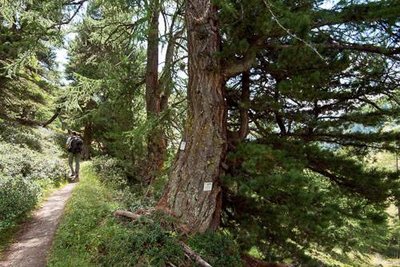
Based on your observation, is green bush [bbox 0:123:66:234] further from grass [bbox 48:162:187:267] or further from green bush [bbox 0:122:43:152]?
grass [bbox 48:162:187:267]

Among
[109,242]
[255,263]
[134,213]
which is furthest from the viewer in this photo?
[255,263]

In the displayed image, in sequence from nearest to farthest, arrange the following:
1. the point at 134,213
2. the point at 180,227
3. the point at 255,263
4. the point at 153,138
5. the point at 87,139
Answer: the point at 180,227
the point at 134,213
the point at 255,263
the point at 153,138
the point at 87,139

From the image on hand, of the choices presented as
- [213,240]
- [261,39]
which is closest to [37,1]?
[261,39]

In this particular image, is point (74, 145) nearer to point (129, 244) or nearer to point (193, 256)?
point (129, 244)

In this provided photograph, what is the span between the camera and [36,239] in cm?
727

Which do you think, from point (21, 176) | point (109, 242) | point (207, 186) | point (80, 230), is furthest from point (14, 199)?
point (207, 186)

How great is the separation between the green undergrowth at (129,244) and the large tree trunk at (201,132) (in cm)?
36

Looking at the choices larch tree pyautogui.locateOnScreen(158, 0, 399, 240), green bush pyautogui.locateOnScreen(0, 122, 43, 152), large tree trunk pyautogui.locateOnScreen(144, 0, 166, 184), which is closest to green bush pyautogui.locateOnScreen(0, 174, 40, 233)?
large tree trunk pyautogui.locateOnScreen(144, 0, 166, 184)

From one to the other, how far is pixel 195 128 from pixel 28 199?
517cm

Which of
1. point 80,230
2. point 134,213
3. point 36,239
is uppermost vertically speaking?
point 134,213

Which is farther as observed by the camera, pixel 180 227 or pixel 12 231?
pixel 12 231

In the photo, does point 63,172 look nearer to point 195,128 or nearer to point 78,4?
point 78,4

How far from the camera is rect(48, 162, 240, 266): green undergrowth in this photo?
5566 mm

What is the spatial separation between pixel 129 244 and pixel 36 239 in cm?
274
